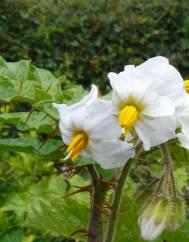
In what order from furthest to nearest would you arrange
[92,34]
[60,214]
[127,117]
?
1. [92,34]
2. [60,214]
3. [127,117]

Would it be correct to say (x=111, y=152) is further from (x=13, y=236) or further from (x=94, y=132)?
(x=13, y=236)

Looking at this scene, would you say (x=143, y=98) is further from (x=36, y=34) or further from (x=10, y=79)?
(x=36, y=34)

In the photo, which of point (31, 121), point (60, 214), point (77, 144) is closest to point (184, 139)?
point (77, 144)

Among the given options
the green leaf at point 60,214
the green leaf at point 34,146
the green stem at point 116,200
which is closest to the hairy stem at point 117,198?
the green stem at point 116,200

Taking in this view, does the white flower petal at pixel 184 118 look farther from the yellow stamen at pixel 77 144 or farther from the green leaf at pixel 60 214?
the green leaf at pixel 60 214

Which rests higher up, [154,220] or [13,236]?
[154,220]
